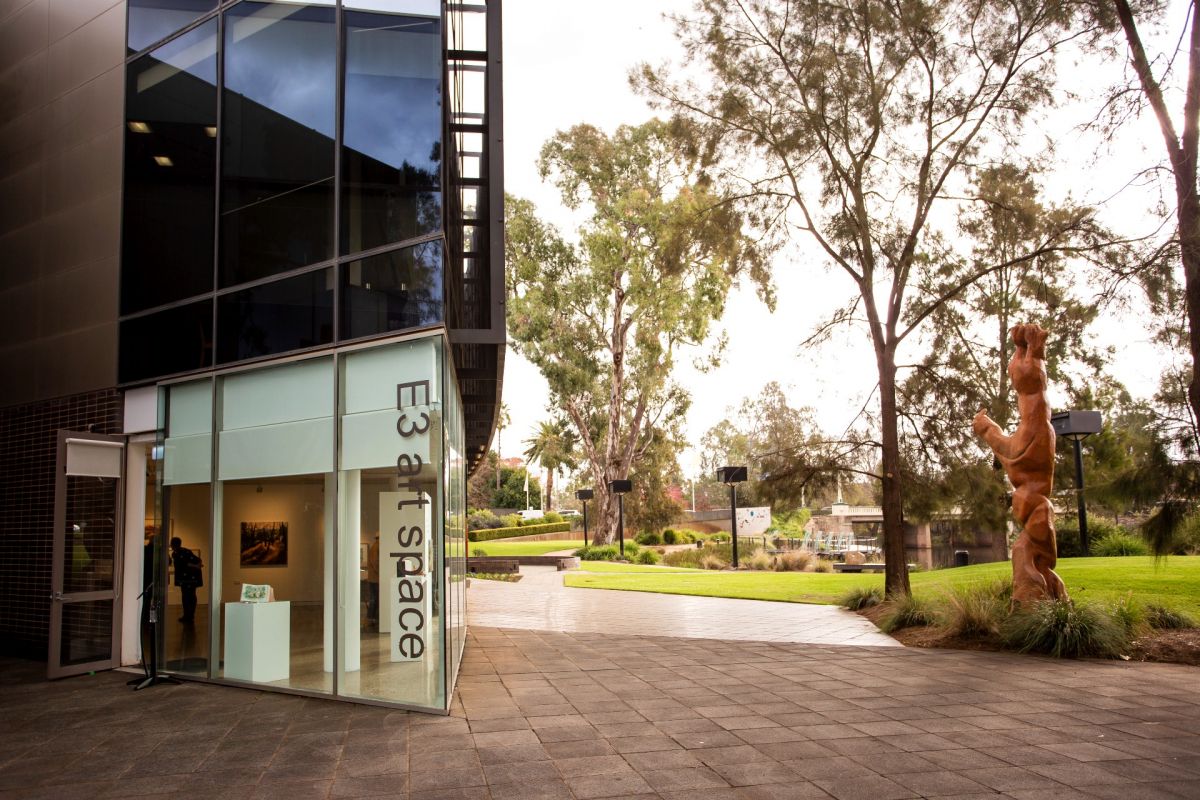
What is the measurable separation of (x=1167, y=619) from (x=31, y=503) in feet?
51.2

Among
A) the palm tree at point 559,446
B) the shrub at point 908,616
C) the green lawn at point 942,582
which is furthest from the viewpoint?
the palm tree at point 559,446

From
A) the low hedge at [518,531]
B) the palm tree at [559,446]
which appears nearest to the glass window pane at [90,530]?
the palm tree at [559,446]

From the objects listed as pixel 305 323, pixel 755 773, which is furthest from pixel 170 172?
pixel 755 773

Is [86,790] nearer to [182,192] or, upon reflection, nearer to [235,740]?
[235,740]

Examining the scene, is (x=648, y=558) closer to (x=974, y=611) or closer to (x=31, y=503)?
(x=974, y=611)

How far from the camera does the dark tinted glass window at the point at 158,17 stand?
1113 cm

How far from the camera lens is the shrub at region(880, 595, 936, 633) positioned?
42.0 ft

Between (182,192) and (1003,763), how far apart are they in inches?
423

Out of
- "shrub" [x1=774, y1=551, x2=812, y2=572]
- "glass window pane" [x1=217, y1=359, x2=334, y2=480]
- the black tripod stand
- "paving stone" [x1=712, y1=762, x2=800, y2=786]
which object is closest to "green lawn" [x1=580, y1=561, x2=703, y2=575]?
"shrub" [x1=774, y1=551, x2=812, y2=572]

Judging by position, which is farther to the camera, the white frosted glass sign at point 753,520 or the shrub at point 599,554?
the white frosted glass sign at point 753,520

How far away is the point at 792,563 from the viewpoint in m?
28.2

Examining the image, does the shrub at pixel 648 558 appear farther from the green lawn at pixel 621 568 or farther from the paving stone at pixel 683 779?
the paving stone at pixel 683 779

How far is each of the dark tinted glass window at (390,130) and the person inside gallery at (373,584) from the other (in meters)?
3.07

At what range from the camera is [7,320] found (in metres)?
13.1
